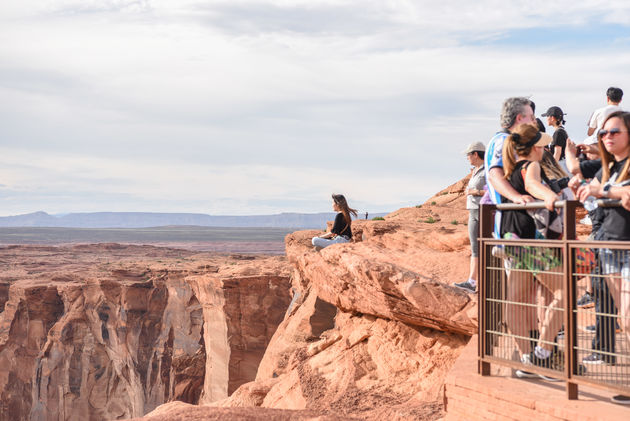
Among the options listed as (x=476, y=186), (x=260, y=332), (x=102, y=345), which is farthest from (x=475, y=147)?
(x=102, y=345)

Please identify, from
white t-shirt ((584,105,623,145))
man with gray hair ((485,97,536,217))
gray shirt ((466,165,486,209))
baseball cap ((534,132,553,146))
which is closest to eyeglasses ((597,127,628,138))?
baseball cap ((534,132,553,146))

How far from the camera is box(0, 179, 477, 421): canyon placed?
9.73 metres

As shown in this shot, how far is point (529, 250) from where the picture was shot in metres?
5.04

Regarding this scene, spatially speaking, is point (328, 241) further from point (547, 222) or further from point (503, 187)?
point (547, 222)

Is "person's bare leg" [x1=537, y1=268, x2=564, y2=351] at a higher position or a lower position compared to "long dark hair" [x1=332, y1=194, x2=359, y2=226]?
lower

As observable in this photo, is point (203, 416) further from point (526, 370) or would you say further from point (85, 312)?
point (85, 312)

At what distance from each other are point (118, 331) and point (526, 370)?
135ft

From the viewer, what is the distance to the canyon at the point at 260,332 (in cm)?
973

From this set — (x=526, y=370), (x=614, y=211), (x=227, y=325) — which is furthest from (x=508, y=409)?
(x=227, y=325)

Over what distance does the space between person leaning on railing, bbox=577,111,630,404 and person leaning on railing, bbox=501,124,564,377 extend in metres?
0.36

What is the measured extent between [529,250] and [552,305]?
0.44 meters

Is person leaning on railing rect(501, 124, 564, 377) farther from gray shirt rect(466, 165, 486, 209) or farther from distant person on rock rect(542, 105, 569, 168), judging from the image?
distant person on rock rect(542, 105, 569, 168)

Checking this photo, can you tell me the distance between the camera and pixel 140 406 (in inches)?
1682

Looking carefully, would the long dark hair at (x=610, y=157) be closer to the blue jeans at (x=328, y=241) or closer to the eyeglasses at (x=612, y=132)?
the eyeglasses at (x=612, y=132)
